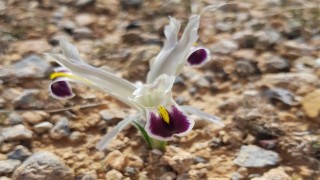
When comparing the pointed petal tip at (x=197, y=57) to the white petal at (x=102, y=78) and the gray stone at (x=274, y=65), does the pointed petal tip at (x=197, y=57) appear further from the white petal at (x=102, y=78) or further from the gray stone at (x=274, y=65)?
the gray stone at (x=274, y=65)

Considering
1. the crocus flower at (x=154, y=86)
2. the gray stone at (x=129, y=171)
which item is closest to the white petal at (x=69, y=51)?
the crocus flower at (x=154, y=86)

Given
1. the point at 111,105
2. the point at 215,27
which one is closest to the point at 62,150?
the point at 111,105

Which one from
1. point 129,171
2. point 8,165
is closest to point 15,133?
point 8,165

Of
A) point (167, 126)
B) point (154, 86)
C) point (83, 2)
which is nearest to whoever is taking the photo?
point (167, 126)

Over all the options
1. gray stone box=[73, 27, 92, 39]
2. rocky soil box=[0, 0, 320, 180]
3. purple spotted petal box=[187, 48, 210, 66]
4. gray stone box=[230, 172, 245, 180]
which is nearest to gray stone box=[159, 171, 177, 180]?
rocky soil box=[0, 0, 320, 180]

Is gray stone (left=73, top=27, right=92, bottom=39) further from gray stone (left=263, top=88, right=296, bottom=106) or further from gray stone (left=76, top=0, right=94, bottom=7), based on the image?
gray stone (left=263, top=88, right=296, bottom=106)

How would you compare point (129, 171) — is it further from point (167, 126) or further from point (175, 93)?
point (175, 93)

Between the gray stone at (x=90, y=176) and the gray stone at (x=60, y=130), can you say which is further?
the gray stone at (x=60, y=130)
